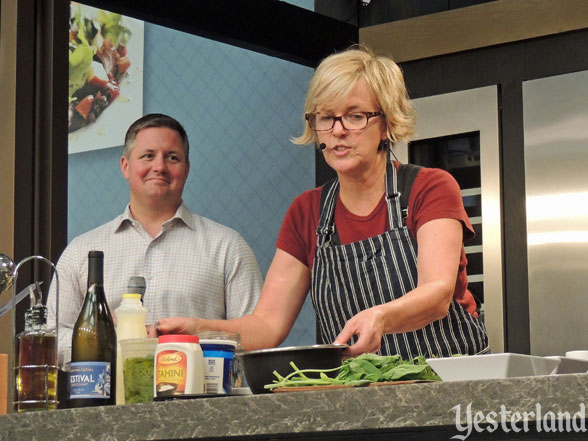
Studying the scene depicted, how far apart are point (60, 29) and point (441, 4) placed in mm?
1362

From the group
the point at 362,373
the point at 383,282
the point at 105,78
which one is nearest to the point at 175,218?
the point at 383,282

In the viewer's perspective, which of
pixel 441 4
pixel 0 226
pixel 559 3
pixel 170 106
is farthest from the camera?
pixel 170 106

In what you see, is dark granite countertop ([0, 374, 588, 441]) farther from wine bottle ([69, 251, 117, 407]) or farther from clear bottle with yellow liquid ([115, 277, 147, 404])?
clear bottle with yellow liquid ([115, 277, 147, 404])

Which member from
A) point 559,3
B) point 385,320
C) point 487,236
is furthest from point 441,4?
point 385,320

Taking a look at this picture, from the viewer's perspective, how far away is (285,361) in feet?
4.50

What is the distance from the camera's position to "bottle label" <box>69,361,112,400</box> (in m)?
1.50

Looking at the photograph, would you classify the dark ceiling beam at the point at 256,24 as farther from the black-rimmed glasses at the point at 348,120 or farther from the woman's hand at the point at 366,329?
the woman's hand at the point at 366,329

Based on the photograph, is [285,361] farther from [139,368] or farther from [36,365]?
[36,365]

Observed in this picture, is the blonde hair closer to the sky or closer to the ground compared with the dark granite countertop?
closer to the sky

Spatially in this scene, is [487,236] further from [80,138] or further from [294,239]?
[80,138]

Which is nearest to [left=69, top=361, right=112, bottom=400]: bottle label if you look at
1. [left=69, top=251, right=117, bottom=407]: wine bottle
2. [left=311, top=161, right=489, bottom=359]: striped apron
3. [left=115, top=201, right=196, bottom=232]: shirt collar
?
[left=69, top=251, right=117, bottom=407]: wine bottle

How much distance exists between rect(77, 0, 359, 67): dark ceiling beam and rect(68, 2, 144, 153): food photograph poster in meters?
0.60

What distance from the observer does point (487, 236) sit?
3.34 m

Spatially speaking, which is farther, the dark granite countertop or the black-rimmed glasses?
the black-rimmed glasses
